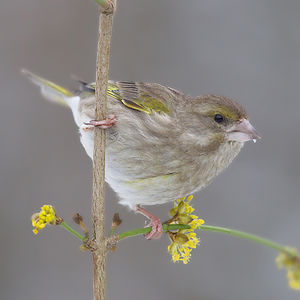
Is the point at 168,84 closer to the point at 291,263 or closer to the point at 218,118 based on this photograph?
the point at 218,118

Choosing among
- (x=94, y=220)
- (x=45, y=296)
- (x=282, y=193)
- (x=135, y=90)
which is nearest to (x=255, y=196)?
(x=282, y=193)

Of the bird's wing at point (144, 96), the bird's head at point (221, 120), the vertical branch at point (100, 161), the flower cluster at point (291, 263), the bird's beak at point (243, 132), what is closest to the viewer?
the flower cluster at point (291, 263)

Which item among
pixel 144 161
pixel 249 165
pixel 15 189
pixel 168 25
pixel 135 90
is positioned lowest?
pixel 144 161

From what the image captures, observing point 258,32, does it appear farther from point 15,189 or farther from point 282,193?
point 15,189

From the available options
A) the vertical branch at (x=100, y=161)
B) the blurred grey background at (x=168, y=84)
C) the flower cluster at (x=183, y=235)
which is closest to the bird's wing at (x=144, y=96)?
the flower cluster at (x=183, y=235)

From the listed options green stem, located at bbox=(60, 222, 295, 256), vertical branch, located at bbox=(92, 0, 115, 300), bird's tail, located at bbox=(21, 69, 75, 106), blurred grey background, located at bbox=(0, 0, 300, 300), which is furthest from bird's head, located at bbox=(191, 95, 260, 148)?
blurred grey background, located at bbox=(0, 0, 300, 300)

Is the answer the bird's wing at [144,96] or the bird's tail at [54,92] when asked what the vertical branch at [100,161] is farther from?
the bird's tail at [54,92]

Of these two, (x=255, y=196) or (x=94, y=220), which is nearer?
(x=94, y=220)
